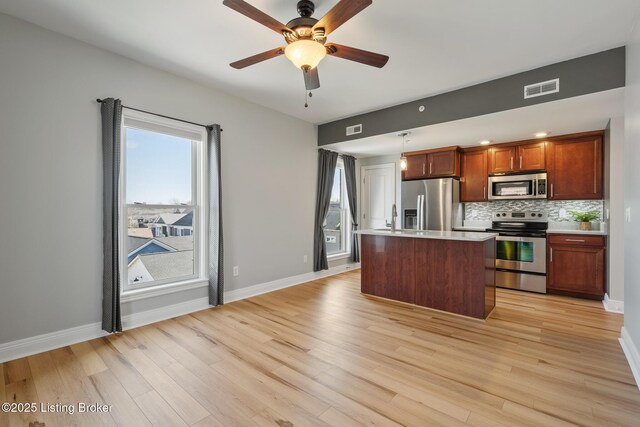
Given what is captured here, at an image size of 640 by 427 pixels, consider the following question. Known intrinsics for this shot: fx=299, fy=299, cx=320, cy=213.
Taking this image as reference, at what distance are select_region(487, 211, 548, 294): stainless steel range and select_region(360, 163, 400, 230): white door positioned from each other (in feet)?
6.35

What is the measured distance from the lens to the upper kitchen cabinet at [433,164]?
5203 mm

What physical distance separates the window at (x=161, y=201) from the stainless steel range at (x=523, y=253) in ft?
14.6

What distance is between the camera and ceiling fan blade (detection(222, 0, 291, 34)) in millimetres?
1787

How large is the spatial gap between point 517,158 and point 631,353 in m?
3.26

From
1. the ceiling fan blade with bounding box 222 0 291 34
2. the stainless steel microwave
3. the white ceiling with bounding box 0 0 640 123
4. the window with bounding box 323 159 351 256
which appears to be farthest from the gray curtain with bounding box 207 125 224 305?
the stainless steel microwave

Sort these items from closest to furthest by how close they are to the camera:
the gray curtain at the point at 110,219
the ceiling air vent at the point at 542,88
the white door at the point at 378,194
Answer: the gray curtain at the point at 110,219, the ceiling air vent at the point at 542,88, the white door at the point at 378,194

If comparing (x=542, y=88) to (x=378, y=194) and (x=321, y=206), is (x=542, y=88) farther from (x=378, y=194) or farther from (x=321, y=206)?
(x=378, y=194)

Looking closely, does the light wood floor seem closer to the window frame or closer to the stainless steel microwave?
the stainless steel microwave

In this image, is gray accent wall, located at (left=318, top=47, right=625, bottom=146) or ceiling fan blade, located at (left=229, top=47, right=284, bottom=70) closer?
ceiling fan blade, located at (left=229, top=47, right=284, bottom=70)

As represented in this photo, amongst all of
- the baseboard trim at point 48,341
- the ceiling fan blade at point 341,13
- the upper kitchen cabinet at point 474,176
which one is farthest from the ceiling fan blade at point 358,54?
the upper kitchen cabinet at point 474,176

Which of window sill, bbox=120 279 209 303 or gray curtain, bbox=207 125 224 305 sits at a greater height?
gray curtain, bbox=207 125 224 305

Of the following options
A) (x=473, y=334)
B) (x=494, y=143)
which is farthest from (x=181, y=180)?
(x=494, y=143)

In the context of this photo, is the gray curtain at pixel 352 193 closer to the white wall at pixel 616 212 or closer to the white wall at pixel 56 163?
the white wall at pixel 56 163

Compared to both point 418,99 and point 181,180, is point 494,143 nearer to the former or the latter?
point 418,99
